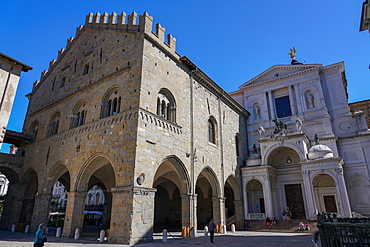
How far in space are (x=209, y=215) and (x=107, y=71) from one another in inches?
624

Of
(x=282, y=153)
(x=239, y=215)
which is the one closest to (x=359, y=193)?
(x=282, y=153)

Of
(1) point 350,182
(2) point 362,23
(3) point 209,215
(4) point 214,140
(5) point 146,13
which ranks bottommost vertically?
(3) point 209,215

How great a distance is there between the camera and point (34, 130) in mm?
20656

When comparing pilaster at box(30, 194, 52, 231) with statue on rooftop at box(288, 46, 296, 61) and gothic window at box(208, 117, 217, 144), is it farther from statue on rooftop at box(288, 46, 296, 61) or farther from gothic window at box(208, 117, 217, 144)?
statue on rooftop at box(288, 46, 296, 61)

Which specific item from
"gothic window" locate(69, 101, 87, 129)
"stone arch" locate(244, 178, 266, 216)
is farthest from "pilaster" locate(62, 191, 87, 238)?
"stone arch" locate(244, 178, 266, 216)

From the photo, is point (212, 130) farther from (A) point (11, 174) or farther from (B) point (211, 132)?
(A) point (11, 174)

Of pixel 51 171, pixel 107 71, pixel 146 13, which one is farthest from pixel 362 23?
pixel 51 171

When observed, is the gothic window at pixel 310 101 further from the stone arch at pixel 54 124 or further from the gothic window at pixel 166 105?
the stone arch at pixel 54 124

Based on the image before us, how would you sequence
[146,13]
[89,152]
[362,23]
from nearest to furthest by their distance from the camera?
[362,23]
[89,152]
[146,13]

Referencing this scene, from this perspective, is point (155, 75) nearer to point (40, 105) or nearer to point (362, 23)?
point (362, 23)

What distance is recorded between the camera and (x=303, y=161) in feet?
63.8

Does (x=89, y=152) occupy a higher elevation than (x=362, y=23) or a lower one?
lower

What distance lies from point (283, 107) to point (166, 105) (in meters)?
15.3

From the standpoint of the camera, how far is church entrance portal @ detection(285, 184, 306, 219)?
20.2m
